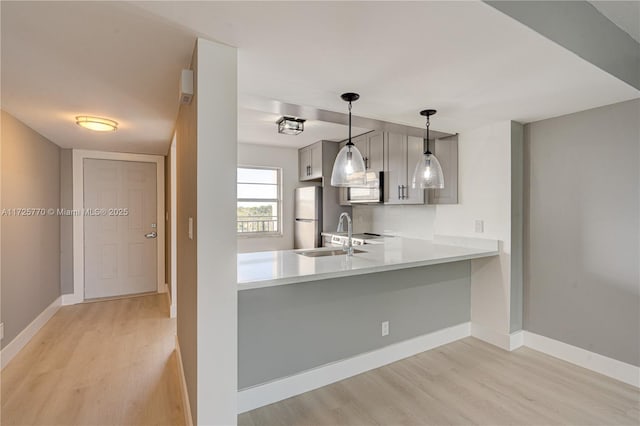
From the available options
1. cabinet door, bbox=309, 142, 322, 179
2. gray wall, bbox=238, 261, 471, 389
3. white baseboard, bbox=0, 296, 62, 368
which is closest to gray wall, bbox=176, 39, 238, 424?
gray wall, bbox=238, 261, 471, 389

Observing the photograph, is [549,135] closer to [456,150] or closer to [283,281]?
Result: [456,150]

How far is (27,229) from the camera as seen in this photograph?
116 inches

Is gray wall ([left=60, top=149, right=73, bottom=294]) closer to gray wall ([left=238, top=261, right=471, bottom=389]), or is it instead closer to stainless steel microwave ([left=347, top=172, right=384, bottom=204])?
gray wall ([left=238, top=261, right=471, bottom=389])

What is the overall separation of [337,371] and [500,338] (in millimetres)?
1625

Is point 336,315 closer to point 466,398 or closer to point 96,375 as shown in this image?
point 466,398

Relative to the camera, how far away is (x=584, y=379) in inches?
91.2

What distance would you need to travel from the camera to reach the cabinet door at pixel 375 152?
3.91m

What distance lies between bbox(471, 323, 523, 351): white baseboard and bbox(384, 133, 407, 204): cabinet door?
1546 mm

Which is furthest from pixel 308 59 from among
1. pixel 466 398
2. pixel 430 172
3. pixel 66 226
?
pixel 66 226

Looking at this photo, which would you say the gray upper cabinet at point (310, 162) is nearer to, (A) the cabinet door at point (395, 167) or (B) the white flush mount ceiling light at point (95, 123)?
(A) the cabinet door at point (395, 167)

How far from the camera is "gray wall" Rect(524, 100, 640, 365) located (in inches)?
89.3

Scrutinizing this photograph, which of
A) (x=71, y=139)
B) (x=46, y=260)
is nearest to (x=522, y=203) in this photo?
(x=71, y=139)

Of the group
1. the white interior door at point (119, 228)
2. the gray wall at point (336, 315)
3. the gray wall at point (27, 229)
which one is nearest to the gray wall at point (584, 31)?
the gray wall at point (336, 315)

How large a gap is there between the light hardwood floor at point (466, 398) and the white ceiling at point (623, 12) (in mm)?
2357
